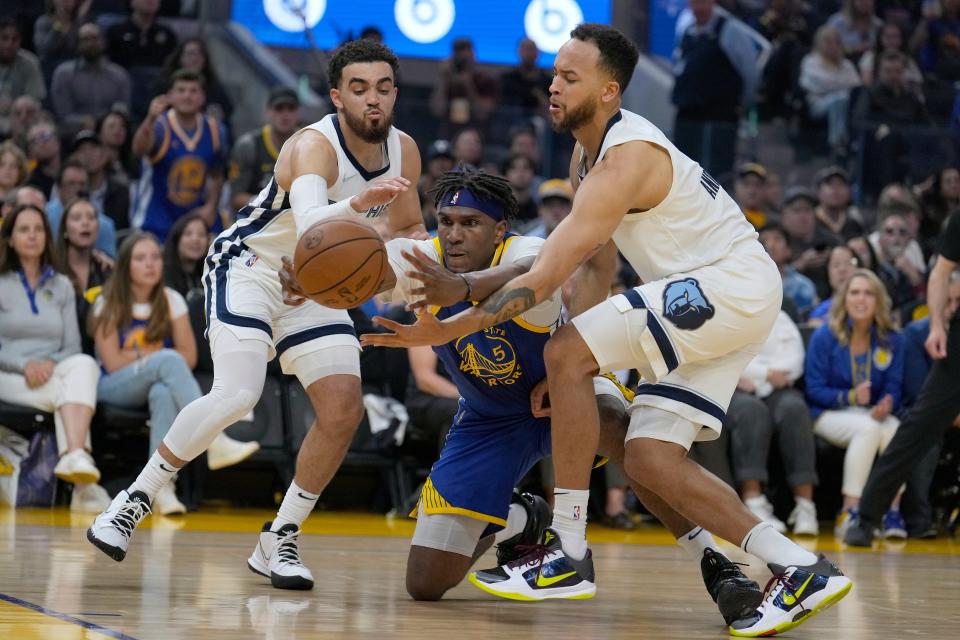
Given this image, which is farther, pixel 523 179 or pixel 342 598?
pixel 523 179

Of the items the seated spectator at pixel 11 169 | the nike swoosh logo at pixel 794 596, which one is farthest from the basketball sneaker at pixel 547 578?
the seated spectator at pixel 11 169

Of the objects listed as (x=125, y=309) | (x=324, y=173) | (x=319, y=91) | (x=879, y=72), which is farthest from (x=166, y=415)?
(x=879, y=72)

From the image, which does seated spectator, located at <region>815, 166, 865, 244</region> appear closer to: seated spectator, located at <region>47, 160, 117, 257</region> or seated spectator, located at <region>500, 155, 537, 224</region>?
seated spectator, located at <region>500, 155, 537, 224</region>

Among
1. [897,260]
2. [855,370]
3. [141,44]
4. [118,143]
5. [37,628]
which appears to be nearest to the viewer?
[37,628]

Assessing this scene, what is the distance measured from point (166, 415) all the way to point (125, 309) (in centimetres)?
71

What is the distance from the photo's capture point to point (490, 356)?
4.78 m

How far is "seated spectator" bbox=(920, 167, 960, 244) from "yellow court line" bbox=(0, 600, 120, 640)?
30.8 feet

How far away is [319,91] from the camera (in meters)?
12.5

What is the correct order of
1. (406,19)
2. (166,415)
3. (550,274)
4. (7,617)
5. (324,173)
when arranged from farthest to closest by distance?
(406,19)
(166,415)
(324,173)
(550,274)
(7,617)

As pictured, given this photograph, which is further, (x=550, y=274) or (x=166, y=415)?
(x=166, y=415)

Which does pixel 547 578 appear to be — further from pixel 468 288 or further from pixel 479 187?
pixel 479 187

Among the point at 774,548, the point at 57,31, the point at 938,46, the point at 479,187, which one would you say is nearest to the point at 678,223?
the point at 479,187

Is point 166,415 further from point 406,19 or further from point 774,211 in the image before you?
point 406,19

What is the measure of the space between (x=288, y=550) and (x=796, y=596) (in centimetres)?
181
